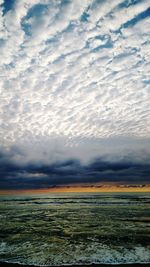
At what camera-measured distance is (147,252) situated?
53.6 feet

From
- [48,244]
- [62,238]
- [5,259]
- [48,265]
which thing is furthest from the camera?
[62,238]

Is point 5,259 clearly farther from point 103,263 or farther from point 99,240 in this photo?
point 99,240

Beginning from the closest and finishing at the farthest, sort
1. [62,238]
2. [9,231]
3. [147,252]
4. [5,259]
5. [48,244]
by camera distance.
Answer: [5,259], [147,252], [48,244], [62,238], [9,231]

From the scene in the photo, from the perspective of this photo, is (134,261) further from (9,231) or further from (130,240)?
(9,231)

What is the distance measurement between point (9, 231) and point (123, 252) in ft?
46.4

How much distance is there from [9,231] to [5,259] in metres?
11.2

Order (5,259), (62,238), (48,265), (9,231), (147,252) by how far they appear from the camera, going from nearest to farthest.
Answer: (48,265) < (5,259) < (147,252) < (62,238) < (9,231)

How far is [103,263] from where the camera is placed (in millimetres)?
14172

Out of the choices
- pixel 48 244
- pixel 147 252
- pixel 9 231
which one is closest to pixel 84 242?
pixel 48 244

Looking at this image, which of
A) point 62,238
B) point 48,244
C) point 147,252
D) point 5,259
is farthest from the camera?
point 62,238

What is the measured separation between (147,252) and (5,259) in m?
9.38

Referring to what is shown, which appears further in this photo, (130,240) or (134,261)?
(130,240)

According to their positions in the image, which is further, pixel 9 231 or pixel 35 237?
pixel 9 231

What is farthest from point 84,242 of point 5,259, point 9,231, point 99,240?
point 9,231
